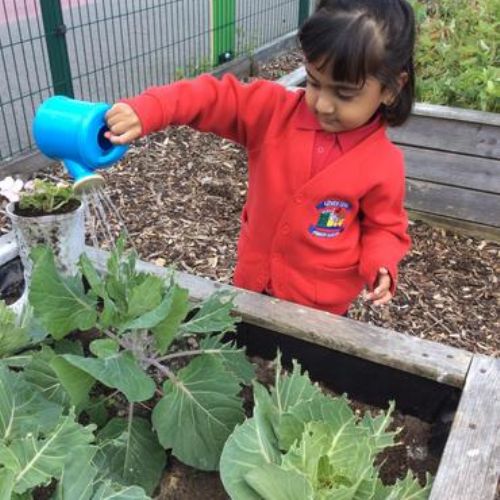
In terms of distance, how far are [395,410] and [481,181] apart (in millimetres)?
1790

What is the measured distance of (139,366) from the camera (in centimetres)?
127

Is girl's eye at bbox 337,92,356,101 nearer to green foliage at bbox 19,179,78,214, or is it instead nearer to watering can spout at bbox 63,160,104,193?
watering can spout at bbox 63,160,104,193

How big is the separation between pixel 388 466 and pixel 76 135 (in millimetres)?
918

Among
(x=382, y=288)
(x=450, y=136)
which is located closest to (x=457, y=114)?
(x=450, y=136)

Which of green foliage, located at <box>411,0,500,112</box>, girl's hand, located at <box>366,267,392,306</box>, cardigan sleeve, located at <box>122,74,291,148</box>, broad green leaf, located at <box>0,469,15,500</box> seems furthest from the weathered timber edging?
broad green leaf, located at <box>0,469,15,500</box>

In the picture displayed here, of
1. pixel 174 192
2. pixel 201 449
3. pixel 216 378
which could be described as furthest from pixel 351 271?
pixel 174 192

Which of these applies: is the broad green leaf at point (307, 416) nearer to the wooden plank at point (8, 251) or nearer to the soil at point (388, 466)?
the soil at point (388, 466)

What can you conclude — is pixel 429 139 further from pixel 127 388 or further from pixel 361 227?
pixel 127 388

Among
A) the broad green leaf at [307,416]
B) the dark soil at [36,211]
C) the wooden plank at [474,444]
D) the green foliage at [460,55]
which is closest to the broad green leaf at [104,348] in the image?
the broad green leaf at [307,416]

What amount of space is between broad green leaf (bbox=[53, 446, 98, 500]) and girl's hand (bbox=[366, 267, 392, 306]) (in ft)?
2.32

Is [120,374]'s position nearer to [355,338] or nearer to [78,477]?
[78,477]

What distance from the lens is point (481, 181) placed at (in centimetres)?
293

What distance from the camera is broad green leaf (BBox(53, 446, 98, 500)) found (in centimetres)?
102

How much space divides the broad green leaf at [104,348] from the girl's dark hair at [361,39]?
2.24 ft
